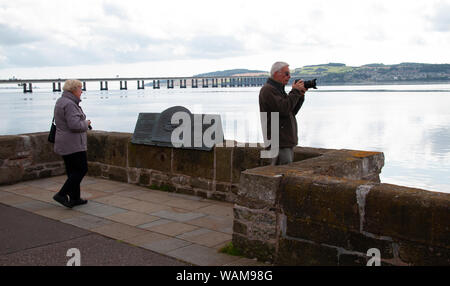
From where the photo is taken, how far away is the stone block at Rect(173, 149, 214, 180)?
6465 mm

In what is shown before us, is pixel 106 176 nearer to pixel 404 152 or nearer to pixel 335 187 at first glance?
pixel 335 187

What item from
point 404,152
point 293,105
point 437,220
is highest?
point 293,105

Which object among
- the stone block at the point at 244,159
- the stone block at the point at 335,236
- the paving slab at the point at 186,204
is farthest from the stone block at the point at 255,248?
the stone block at the point at 244,159

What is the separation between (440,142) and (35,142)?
20916 millimetres

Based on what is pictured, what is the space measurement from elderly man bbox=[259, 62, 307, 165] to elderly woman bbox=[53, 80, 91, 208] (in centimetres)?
242

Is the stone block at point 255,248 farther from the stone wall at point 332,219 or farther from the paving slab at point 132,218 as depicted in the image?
the paving slab at point 132,218

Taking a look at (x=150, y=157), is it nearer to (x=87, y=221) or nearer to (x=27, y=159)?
(x=87, y=221)

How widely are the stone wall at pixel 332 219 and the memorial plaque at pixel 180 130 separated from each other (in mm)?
2248

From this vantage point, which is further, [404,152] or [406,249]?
[404,152]

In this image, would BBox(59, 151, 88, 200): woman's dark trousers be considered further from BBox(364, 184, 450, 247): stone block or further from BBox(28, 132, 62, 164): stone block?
BBox(364, 184, 450, 247): stone block

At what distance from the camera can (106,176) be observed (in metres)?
7.84
